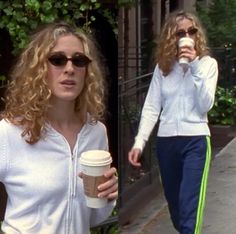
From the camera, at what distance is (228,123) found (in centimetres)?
972

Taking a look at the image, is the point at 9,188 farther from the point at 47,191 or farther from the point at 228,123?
the point at 228,123

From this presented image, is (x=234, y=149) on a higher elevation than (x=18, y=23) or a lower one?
lower

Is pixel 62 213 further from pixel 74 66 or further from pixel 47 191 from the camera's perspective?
pixel 74 66

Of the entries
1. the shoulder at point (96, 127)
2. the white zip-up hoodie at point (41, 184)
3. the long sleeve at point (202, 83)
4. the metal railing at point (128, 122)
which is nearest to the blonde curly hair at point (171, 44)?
the long sleeve at point (202, 83)

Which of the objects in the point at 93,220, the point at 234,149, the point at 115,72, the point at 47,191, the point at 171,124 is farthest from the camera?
the point at 234,149

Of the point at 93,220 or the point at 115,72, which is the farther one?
the point at 115,72

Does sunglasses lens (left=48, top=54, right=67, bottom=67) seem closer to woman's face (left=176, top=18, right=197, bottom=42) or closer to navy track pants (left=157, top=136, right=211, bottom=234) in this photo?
navy track pants (left=157, top=136, right=211, bottom=234)

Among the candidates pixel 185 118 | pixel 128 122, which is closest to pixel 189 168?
pixel 185 118

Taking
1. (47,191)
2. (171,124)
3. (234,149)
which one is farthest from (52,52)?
(234,149)

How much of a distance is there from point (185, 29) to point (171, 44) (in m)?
0.14

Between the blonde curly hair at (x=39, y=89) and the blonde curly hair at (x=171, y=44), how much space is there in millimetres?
2350

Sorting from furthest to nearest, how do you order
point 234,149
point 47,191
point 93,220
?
point 234,149, point 93,220, point 47,191

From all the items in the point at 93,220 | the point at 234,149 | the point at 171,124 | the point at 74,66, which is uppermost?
the point at 74,66

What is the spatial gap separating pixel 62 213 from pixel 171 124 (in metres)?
2.55
